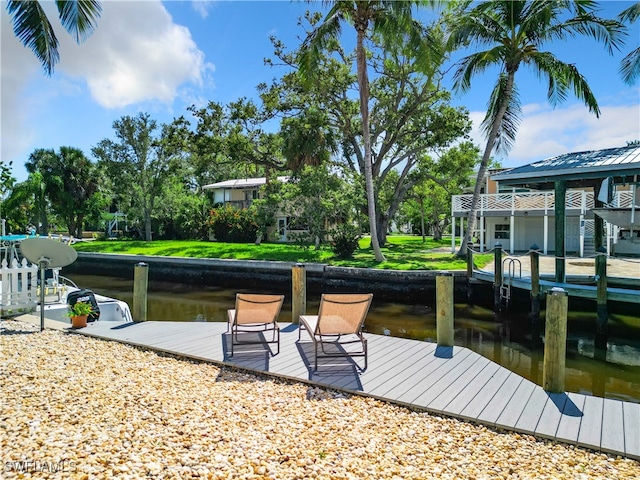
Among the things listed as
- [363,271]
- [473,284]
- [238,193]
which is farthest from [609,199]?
[238,193]

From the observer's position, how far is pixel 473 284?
47.3 ft

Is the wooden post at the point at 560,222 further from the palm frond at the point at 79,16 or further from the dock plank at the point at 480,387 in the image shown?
the palm frond at the point at 79,16

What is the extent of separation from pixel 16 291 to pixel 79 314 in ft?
6.97

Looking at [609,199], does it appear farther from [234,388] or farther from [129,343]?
[129,343]

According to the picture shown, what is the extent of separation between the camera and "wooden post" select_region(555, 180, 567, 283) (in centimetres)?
1114

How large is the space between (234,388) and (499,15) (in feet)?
60.4

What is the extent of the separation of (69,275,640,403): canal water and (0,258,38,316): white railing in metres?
4.69

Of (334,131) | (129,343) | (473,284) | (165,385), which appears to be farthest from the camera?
(334,131)

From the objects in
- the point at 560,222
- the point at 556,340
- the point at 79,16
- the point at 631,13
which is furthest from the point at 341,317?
the point at 631,13

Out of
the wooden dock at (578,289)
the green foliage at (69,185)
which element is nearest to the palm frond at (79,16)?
the wooden dock at (578,289)

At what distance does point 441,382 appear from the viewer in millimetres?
5172

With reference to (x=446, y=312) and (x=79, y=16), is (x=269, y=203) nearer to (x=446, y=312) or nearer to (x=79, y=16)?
(x=79, y=16)

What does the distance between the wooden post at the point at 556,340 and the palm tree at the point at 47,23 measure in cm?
1269

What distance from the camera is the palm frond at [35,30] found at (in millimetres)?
10250
